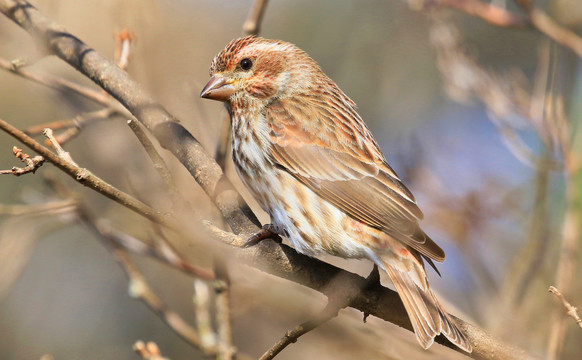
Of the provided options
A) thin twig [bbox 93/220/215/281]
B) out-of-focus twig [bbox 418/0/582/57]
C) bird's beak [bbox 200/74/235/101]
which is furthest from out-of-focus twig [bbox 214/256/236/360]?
out-of-focus twig [bbox 418/0/582/57]

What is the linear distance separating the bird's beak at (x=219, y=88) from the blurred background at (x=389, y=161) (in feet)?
1.09

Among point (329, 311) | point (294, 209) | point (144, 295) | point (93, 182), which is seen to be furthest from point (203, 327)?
point (93, 182)

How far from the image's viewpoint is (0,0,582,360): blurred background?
17.5 ft

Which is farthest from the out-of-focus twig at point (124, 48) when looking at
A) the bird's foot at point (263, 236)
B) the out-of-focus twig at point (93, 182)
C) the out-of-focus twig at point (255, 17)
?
the out-of-focus twig at point (93, 182)

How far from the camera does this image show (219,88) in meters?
5.49

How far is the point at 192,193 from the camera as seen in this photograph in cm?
575

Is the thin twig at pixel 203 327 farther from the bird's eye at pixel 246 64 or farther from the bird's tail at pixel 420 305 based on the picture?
the bird's eye at pixel 246 64

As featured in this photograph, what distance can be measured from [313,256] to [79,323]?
5.45m

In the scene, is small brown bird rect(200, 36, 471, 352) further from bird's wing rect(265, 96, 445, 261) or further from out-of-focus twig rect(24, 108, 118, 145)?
out-of-focus twig rect(24, 108, 118, 145)

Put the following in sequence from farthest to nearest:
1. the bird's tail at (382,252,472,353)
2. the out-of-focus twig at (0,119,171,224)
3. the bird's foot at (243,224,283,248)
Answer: the bird's foot at (243,224,283,248), the bird's tail at (382,252,472,353), the out-of-focus twig at (0,119,171,224)

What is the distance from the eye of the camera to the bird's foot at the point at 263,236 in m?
4.42

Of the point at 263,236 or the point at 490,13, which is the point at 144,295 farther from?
the point at 490,13

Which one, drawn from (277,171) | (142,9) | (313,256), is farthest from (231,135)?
(142,9)

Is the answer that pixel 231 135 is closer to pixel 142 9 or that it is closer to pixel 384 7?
pixel 142 9
